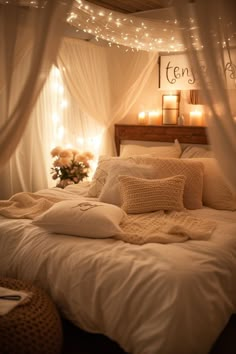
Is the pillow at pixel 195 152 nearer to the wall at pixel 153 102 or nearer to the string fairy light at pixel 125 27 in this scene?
the wall at pixel 153 102

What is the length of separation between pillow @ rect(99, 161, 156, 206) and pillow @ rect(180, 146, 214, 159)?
56cm

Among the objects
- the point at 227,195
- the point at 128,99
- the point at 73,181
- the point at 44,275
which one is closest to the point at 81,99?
the point at 128,99

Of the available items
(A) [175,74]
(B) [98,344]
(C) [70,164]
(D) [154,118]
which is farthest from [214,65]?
(C) [70,164]

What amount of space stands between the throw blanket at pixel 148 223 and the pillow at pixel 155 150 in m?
0.89

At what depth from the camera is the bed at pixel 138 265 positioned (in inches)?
61.3

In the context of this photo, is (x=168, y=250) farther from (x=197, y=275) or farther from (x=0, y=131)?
(x=0, y=131)

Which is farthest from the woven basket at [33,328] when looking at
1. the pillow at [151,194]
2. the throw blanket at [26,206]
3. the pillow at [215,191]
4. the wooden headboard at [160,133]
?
the wooden headboard at [160,133]

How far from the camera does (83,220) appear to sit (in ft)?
6.75

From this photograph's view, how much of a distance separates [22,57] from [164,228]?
1.24 meters

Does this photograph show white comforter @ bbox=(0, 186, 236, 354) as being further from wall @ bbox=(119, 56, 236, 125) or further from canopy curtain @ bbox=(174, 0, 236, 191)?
wall @ bbox=(119, 56, 236, 125)

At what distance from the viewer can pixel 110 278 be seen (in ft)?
5.57

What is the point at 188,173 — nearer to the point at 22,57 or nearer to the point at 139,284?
the point at 139,284

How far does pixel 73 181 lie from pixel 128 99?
1000 millimetres

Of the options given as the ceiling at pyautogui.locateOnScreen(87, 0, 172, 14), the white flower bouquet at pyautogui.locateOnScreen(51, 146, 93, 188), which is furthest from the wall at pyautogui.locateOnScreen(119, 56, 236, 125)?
the white flower bouquet at pyautogui.locateOnScreen(51, 146, 93, 188)
